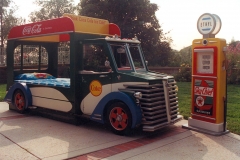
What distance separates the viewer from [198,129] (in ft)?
21.2

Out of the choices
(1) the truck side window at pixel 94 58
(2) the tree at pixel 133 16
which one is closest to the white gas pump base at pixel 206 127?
(1) the truck side window at pixel 94 58

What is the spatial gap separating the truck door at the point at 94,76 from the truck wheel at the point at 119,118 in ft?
1.52

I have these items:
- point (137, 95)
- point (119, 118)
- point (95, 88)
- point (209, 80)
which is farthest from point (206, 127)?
point (95, 88)

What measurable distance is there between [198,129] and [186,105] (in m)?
2.97

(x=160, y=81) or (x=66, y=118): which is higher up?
(x=160, y=81)

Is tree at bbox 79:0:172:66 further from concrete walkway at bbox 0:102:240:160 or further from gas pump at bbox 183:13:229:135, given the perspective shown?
concrete walkway at bbox 0:102:240:160

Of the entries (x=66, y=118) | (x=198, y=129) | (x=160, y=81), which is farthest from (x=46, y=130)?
(x=198, y=129)

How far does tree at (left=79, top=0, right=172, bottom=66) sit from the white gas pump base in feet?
45.6

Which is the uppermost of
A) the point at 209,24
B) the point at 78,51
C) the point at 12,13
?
the point at 12,13

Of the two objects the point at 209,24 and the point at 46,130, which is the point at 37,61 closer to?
the point at 46,130

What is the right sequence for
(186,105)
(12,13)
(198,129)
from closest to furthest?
(198,129) < (186,105) < (12,13)

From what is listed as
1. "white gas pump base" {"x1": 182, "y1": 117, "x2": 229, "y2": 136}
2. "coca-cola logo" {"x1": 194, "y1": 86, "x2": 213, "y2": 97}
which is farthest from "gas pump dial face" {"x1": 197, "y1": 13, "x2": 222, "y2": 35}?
"white gas pump base" {"x1": 182, "y1": 117, "x2": 229, "y2": 136}

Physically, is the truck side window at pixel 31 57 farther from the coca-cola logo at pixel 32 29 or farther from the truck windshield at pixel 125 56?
the truck windshield at pixel 125 56

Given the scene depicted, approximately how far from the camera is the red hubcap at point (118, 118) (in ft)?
19.6
